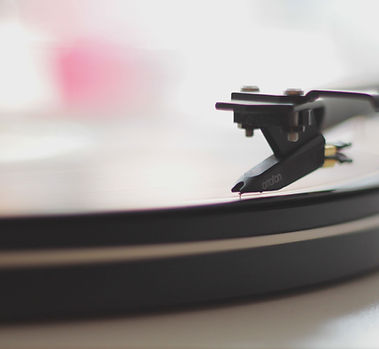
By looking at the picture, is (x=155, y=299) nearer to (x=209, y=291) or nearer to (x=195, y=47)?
(x=209, y=291)

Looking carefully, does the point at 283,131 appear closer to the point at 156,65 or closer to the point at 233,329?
the point at 233,329

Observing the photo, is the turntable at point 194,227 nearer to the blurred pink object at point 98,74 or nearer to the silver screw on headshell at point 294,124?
the silver screw on headshell at point 294,124

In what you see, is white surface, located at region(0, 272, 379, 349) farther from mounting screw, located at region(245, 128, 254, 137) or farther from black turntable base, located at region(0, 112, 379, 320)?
mounting screw, located at region(245, 128, 254, 137)

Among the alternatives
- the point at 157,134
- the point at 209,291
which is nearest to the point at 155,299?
the point at 209,291

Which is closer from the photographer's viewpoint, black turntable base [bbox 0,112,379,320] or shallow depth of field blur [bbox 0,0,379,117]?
black turntable base [bbox 0,112,379,320]

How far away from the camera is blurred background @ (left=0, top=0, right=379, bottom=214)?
2.09ft

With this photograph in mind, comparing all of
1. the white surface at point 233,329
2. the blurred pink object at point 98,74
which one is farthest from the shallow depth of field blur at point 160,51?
the white surface at point 233,329

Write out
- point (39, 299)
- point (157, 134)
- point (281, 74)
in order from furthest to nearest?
point (281, 74), point (157, 134), point (39, 299)

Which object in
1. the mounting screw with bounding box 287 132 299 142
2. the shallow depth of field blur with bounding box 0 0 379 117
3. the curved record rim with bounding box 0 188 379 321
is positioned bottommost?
the curved record rim with bounding box 0 188 379 321

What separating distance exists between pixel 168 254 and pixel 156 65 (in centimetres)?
46

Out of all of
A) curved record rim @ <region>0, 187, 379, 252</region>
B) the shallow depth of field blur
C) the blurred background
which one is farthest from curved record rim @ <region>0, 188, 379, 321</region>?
the shallow depth of field blur

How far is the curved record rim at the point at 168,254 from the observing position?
354mm

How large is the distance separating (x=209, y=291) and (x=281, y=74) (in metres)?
0.45

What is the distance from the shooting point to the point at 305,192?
0.41m
